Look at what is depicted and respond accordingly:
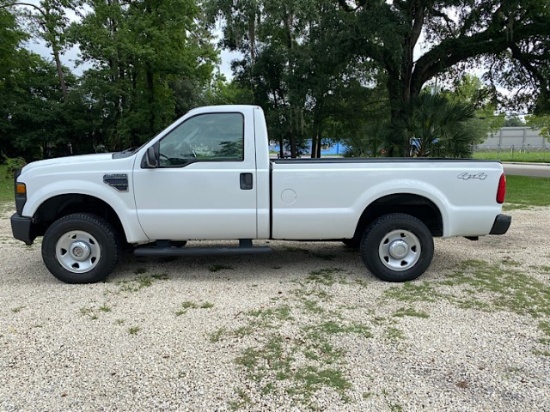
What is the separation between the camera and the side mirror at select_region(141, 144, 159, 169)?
4391 millimetres

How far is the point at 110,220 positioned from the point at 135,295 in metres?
1.08

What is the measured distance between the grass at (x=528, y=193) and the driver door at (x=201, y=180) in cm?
891

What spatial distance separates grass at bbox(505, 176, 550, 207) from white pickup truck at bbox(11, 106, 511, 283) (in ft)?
24.2

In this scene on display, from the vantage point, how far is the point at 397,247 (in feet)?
15.3

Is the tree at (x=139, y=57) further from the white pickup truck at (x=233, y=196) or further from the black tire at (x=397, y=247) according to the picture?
the black tire at (x=397, y=247)

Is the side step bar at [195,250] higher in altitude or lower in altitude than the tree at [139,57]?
lower

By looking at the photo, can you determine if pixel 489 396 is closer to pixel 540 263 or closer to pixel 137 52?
pixel 540 263

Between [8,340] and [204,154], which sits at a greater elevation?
[204,154]

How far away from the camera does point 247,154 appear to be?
4.54 metres

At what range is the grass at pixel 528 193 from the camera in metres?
11.0

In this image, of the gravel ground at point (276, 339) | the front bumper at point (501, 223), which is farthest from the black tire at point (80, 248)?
the front bumper at point (501, 223)

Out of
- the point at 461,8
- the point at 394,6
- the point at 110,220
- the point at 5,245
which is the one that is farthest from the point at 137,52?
the point at 110,220

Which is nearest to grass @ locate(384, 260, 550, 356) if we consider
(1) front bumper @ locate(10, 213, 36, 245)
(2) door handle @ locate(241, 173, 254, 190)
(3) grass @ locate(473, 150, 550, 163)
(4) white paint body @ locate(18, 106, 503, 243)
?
(4) white paint body @ locate(18, 106, 503, 243)

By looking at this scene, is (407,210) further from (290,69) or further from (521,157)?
(521,157)
